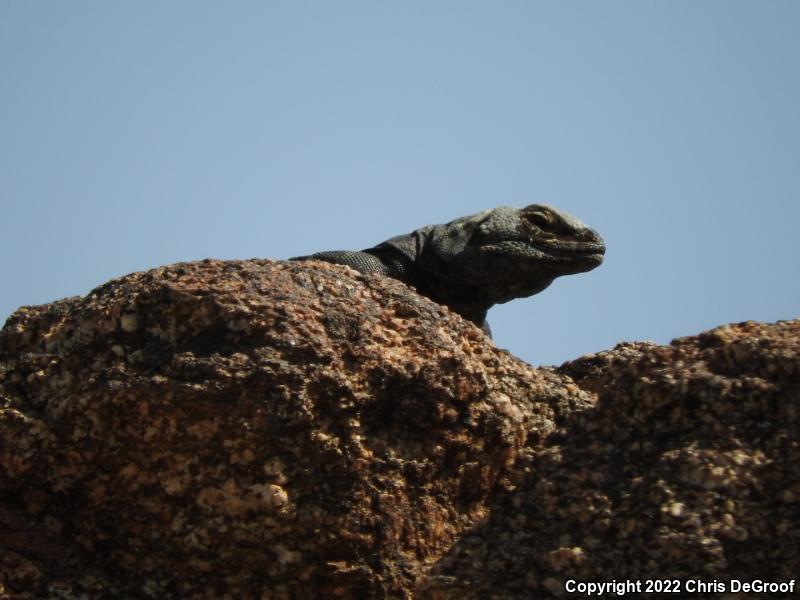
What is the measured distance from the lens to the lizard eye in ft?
34.2

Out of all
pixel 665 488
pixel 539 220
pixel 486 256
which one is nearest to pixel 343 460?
pixel 665 488

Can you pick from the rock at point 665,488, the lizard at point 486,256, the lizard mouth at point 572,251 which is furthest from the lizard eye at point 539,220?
the rock at point 665,488

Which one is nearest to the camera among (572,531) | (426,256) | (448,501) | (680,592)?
(680,592)

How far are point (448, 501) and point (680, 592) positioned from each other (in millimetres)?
1160

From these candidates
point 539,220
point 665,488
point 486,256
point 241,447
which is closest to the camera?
point 665,488

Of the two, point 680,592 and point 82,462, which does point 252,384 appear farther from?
point 680,592

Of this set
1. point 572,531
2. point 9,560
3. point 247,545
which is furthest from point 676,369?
point 9,560

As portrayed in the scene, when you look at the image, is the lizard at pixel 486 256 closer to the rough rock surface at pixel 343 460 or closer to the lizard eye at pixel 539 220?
the lizard eye at pixel 539 220

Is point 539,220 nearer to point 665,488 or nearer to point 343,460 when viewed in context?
point 343,460

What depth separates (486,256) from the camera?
400 inches

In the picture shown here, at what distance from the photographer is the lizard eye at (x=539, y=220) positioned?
10.4 m

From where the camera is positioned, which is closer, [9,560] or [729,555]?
[729,555]

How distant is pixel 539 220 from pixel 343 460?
18.8 feet

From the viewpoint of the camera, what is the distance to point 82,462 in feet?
16.9
